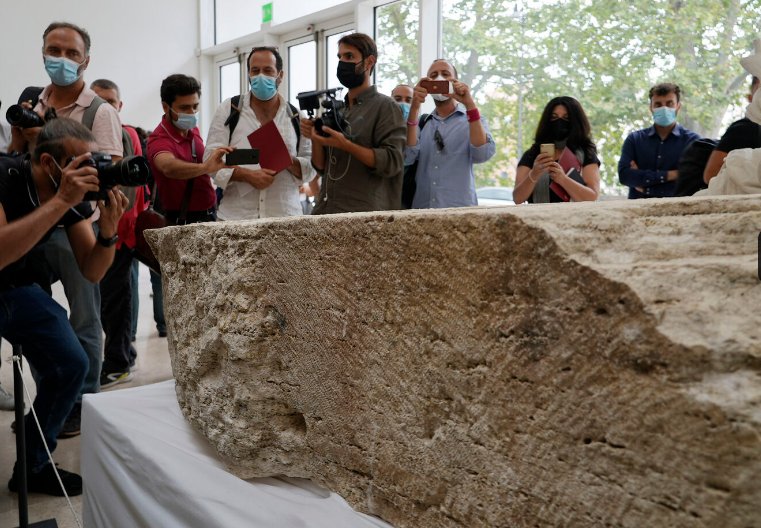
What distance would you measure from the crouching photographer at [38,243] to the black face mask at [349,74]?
0.94m

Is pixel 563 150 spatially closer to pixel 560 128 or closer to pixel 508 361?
pixel 560 128

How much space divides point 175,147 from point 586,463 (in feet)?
8.08

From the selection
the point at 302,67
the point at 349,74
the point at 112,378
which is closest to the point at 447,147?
the point at 349,74

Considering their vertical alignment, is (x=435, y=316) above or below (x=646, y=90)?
below

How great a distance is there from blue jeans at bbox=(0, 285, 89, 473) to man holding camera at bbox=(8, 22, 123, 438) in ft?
1.33

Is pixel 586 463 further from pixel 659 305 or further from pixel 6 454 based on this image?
pixel 6 454

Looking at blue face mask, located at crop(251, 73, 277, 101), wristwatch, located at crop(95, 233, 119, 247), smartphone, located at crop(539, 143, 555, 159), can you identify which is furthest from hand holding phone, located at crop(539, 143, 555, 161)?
wristwatch, located at crop(95, 233, 119, 247)

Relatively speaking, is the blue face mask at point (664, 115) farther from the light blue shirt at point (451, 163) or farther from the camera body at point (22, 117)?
the camera body at point (22, 117)

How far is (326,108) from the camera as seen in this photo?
261 centimetres

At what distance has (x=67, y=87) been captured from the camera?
9.02 ft

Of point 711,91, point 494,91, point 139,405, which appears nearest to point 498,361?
point 139,405

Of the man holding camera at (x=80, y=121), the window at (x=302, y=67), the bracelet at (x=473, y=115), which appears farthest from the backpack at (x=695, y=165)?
the window at (x=302, y=67)

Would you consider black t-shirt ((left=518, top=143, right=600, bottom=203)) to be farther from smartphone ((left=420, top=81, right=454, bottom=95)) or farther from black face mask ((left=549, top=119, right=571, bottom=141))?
smartphone ((left=420, top=81, right=454, bottom=95))

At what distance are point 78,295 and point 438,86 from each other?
1.67 meters
